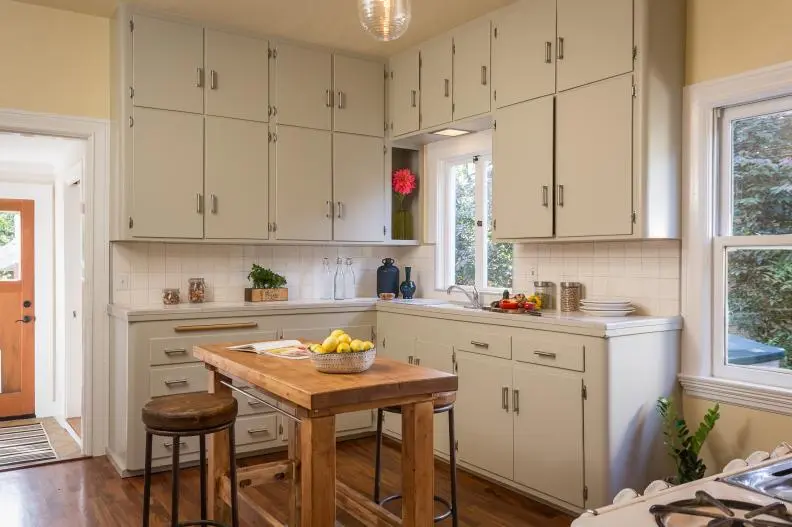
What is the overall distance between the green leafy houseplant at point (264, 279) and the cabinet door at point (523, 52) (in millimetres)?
1972

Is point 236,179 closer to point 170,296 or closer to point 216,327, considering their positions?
point 170,296

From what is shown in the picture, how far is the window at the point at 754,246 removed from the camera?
3191 millimetres

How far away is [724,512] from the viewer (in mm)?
1163

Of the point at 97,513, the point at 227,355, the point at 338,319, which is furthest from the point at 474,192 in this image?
the point at 97,513

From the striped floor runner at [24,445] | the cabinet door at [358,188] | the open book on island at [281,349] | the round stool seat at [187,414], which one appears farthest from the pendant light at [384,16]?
the striped floor runner at [24,445]

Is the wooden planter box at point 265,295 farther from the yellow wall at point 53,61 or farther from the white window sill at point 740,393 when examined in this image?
the white window sill at point 740,393

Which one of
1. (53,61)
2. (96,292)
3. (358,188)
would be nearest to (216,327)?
(96,292)

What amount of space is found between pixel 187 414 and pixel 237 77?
2.77m

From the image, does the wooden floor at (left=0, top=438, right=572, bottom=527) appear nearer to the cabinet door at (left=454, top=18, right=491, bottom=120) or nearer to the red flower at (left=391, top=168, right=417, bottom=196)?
the red flower at (left=391, top=168, right=417, bottom=196)

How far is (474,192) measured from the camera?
497 centimetres

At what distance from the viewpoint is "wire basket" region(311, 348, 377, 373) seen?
94.0 inches

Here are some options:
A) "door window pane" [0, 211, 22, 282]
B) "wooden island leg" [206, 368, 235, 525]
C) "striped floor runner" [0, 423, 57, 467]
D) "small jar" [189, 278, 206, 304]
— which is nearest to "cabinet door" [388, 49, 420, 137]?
"small jar" [189, 278, 206, 304]

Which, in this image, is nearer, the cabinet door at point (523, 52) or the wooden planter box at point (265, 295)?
the cabinet door at point (523, 52)

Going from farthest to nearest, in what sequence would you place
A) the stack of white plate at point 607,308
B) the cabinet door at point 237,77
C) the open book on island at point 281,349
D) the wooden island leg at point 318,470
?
the cabinet door at point 237,77 → the stack of white plate at point 607,308 → the open book on island at point 281,349 → the wooden island leg at point 318,470
